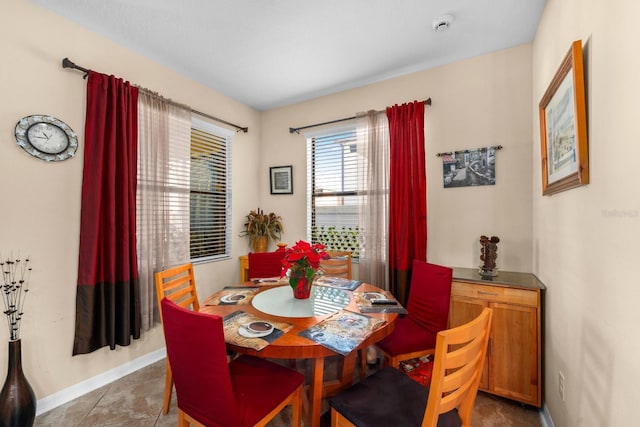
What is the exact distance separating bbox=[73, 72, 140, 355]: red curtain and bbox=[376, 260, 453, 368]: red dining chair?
2.09 meters

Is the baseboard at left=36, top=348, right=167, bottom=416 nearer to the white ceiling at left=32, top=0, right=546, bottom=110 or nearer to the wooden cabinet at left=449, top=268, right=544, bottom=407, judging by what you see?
the white ceiling at left=32, top=0, right=546, bottom=110

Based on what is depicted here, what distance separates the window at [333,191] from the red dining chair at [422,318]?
1.11 m

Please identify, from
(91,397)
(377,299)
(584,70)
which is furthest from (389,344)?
(91,397)

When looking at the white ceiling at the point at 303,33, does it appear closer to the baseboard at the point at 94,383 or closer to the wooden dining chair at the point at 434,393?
the wooden dining chair at the point at 434,393

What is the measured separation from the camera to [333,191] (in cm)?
345

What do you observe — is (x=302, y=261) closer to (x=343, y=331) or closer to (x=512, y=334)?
(x=343, y=331)

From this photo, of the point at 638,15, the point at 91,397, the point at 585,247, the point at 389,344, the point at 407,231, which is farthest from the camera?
the point at 407,231

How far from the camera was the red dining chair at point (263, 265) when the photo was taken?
2760 mm

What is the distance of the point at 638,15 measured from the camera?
2.85 feet

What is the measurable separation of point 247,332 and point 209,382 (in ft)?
0.93

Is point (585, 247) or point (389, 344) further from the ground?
point (585, 247)

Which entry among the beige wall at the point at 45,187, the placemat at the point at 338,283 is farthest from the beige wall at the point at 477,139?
the beige wall at the point at 45,187

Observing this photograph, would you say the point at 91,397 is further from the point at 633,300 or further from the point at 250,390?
the point at 633,300

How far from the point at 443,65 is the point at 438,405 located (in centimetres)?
289
